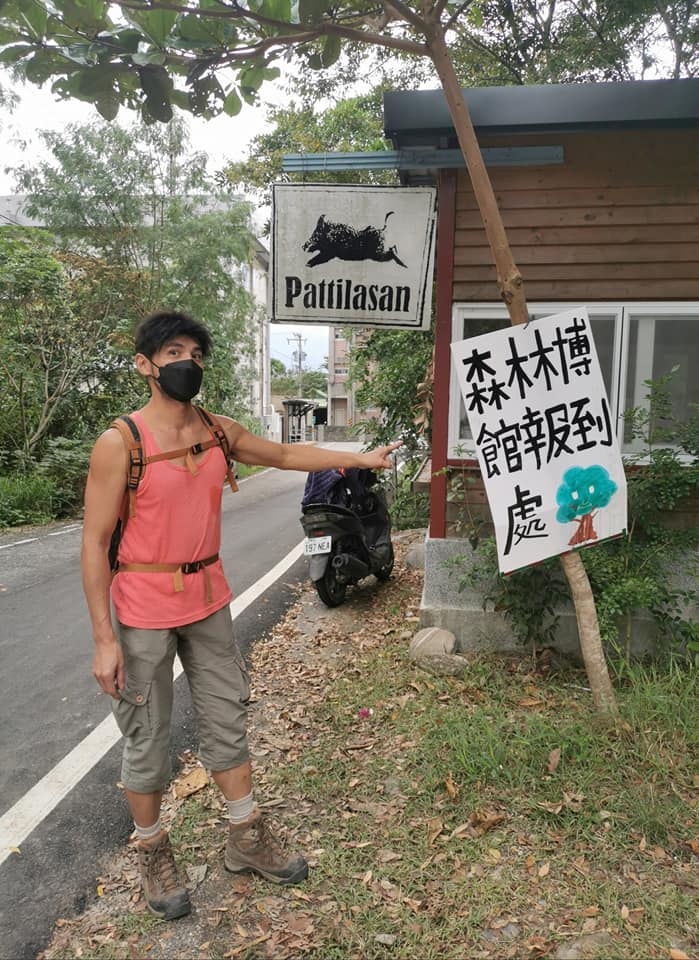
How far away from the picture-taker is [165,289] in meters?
18.2

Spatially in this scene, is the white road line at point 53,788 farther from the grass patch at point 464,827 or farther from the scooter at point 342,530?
the scooter at point 342,530

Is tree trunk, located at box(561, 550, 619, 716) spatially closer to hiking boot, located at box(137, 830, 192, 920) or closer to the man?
the man

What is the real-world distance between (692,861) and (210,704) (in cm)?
206

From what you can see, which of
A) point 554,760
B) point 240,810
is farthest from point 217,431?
point 554,760

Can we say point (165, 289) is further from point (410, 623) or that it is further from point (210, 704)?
point (210, 704)

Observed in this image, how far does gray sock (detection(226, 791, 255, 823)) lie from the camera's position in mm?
2820

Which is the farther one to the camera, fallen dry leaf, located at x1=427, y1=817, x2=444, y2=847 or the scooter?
the scooter

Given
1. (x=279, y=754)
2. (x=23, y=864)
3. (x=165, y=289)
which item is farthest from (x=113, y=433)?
(x=165, y=289)

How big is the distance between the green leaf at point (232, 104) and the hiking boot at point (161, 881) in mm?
3651

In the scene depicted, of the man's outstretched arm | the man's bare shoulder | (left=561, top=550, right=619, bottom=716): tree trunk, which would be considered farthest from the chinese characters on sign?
the man's bare shoulder

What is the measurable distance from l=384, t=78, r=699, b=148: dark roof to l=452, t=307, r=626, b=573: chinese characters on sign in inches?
65.9

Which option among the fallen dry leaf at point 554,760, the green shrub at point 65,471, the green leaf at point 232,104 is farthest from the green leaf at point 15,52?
the green shrub at point 65,471

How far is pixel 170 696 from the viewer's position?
8.86 feet

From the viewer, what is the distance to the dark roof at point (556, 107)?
4395 millimetres
